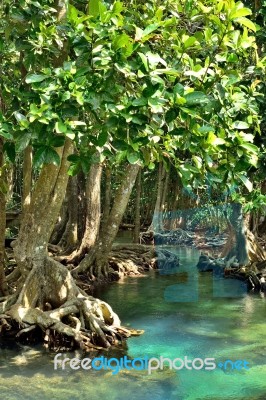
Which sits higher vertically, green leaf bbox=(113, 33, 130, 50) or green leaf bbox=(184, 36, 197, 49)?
green leaf bbox=(184, 36, 197, 49)

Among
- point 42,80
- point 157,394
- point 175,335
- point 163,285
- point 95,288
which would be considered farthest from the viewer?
point 163,285

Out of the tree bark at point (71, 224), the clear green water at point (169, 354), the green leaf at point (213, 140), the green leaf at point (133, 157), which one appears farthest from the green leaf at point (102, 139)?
the tree bark at point (71, 224)

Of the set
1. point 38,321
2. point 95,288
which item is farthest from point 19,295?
point 95,288

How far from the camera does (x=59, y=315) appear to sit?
6.25 meters

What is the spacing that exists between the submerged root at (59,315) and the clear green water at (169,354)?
23cm

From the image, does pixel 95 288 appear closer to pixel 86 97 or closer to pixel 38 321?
pixel 38 321

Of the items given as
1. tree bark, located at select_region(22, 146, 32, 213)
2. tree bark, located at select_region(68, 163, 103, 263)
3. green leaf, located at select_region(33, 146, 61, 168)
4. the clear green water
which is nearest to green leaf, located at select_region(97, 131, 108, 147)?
green leaf, located at select_region(33, 146, 61, 168)

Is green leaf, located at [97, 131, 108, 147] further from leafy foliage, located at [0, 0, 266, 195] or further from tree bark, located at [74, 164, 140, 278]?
tree bark, located at [74, 164, 140, 278]

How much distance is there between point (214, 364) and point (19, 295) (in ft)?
8.51

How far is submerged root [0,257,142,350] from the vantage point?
239 inches

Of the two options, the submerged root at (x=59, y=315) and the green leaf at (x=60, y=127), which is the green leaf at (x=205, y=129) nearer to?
the green leaf at (x=60, y=127)

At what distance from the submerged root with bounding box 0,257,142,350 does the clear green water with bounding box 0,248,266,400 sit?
0.76ft

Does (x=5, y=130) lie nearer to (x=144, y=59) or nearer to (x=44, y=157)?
(x=44, y=157)

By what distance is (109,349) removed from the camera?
19.9ft
